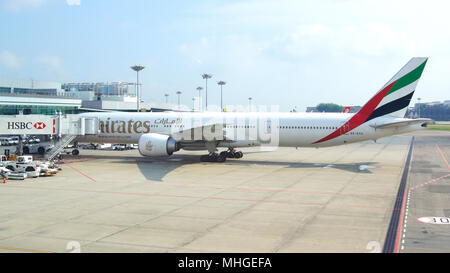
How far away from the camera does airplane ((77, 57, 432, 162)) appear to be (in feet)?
107

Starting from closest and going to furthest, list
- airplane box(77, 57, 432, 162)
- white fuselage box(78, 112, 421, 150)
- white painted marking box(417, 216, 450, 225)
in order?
white painted marking box(417, 216, 450, 225) < airplane box(77, 57, 432, 162) < white fuselage box(78, 112, 421, 150)

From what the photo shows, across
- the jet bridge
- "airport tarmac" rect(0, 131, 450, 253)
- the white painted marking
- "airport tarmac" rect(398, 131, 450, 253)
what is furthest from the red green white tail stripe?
the jet bridge

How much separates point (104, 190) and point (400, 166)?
24029mm

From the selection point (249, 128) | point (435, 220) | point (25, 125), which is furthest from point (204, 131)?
point (435, 220)

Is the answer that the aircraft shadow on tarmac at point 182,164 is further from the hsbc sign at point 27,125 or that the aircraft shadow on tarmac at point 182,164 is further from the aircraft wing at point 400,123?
the hsbc sign at point 27,125

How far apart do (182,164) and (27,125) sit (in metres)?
13.3

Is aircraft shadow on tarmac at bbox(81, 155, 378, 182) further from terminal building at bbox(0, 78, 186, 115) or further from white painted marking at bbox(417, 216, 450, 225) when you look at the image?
terminal building at bbox(0, 78, 186, 115)

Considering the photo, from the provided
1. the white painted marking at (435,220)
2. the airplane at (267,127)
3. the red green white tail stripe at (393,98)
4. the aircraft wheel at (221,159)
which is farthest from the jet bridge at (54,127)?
the white painted marking at (435,220)

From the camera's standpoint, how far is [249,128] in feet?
119

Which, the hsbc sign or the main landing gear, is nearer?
the hsbc sign

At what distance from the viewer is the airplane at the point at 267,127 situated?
32.5m

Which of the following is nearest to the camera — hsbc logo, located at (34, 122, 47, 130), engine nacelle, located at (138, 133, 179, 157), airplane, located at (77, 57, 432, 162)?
airplane, located at (77, 57, 432, 162)

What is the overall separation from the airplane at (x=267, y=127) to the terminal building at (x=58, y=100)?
16.3 metres

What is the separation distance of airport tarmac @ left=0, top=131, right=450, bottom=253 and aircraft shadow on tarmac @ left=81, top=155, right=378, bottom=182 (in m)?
0.21
